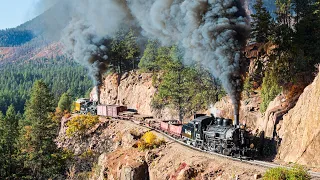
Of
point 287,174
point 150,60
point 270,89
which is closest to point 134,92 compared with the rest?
point 150,60

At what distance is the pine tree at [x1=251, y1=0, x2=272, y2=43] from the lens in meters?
31.5

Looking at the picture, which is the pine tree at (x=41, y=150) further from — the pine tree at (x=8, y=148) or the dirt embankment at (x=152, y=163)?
the dirt embankment at (x=152, y=163)

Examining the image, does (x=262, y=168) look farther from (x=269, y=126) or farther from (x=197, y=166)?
(x=269, y=126)

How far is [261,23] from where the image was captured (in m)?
31.5

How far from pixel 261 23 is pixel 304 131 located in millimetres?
14876

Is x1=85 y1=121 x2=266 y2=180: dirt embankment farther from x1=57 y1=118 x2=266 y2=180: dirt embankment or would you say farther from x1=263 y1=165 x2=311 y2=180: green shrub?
x1=263 y1=165 x2=311 y2=180: green shrub

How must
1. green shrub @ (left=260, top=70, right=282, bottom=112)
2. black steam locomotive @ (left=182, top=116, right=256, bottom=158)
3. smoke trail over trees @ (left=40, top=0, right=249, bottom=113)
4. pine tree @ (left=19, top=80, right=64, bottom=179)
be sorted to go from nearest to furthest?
black steam locomotive @ (left=182, top=116, right=256, bottom=158), smoke trail over trees @ (left=40, top=0, right=249, bottom=113), green shrub @ (left=260, top=70, right=282, bottom=112), pine tree @ (left=19, top=80, right=64, bottom=179)

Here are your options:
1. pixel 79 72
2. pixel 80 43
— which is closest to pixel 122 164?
pixel 80 43

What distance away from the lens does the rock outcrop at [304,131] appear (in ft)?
61.0

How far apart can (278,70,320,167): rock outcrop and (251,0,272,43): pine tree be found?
12.1 metres

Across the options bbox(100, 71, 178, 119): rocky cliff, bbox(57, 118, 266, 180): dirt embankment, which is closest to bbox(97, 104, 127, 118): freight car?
bbox(57, 118, 266, 180): dirt embankment

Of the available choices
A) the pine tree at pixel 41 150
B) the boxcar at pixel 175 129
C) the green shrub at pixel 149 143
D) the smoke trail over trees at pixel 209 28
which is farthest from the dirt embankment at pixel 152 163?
the smoke trail over trees at pixel 209 28

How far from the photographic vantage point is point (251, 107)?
3081 centimetres

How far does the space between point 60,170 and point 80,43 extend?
31568mm
